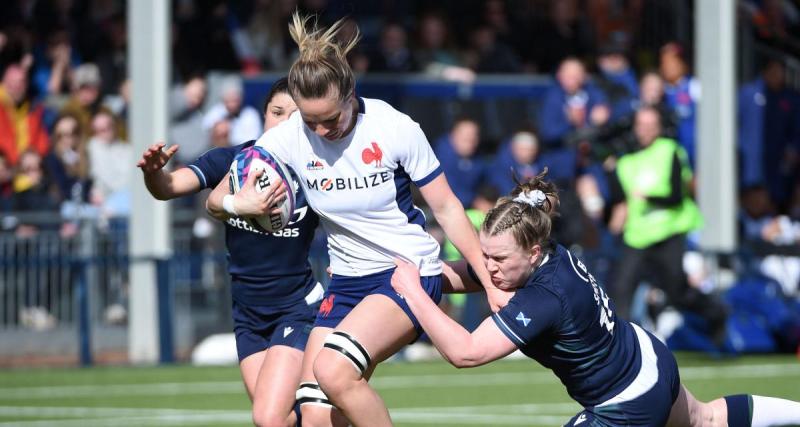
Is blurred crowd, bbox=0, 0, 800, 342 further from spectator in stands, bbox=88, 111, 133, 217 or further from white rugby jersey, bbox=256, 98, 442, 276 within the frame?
white rugby jersey, bbox=256, 98, 442, 276

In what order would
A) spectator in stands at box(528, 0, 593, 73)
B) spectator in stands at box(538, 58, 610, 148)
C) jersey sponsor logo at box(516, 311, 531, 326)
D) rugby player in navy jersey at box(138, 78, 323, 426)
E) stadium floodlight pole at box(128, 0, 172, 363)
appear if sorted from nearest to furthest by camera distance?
jersey sponsor logo at box(516, 311, 531, 326) < rugby player in navy jersey at box(138, 78, 323, 426) < stadium floodlight pole at box(128, 0, 172, 363) < spectator in stands at box(538, 58, 610, 148) < spectator in stands at box(528, 0, 593, 73)

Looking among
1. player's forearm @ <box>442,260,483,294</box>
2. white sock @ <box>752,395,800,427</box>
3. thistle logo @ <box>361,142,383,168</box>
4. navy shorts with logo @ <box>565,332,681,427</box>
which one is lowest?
white sock @ <box>752,395,800,427</box>

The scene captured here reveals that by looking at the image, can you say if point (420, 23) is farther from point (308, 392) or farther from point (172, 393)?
point (308, 392)

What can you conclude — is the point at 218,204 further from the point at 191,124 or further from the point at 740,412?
the point at 191,124

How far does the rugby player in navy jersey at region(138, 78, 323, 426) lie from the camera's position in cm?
625

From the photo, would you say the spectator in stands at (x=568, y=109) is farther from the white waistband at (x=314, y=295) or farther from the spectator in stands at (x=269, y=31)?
the white waistband at (x=314, y=295)

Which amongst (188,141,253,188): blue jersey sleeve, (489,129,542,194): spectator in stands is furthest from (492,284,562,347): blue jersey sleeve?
(489,129,542,194): spectator in stands

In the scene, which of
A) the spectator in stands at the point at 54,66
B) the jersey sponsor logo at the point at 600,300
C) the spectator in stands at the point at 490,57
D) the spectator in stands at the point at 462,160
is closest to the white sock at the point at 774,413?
the jersey sponsor logo at the point at 600,300

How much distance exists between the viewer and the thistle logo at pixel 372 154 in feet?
18.9

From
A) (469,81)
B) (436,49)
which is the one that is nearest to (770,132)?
(469,81)

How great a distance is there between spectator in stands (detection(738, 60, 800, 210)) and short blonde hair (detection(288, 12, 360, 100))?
994 centimetres

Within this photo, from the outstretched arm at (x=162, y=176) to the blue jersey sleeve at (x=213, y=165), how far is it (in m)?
0.04

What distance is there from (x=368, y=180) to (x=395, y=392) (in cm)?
487

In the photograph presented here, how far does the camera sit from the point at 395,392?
10422mm
